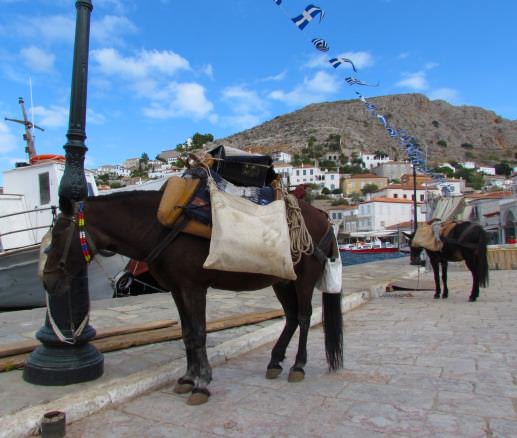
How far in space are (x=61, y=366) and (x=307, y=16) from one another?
6.80 meters

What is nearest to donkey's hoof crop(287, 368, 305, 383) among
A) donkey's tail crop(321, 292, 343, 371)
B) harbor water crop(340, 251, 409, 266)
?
donkey's tail crop(321, 292, 343, 371)

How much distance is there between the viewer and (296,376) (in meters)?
4.06

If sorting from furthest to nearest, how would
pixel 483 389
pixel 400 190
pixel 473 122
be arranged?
pixel 473 122 → pixel 400 190 → pixel 483 389

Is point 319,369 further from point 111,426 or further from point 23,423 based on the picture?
point 23,423

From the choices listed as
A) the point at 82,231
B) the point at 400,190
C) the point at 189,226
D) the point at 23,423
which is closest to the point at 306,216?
the point at 189,226

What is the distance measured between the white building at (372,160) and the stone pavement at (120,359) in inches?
6099

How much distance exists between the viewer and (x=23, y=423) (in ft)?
9.45

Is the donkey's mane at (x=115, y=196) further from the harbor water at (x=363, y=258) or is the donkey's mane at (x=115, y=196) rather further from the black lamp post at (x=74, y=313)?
the harbor water at (x=363, y=258)

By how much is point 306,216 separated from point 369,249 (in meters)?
67.6

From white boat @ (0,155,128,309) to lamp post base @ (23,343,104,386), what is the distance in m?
6.83

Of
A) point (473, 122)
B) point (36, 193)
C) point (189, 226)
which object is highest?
point (473, 122)

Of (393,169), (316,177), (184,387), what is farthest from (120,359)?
(393,169)

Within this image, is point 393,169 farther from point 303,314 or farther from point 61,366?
point 61,366

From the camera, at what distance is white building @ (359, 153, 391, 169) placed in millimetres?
158000
